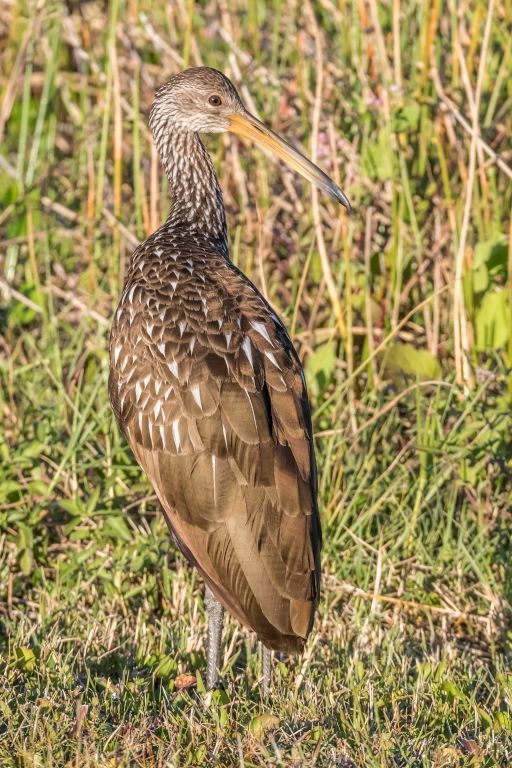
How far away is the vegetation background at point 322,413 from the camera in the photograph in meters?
3.14

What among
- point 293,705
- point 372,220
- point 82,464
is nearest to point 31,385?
point 82,464

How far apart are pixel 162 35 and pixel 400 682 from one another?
3.87 meters

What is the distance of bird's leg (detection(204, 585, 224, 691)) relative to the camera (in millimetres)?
3455

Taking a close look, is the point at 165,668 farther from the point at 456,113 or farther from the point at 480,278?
the point at 456,113

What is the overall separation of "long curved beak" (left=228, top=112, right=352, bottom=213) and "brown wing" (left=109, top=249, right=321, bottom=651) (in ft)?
1.32

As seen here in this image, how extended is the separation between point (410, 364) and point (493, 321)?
0.34m

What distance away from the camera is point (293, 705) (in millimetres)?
3189

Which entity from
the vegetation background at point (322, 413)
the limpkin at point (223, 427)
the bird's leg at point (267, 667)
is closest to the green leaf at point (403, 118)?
the vegetation background at point (322, 413)

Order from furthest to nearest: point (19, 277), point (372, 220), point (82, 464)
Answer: point (19, 277) < point (372, 220) < point (82, 464)

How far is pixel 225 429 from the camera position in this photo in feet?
10.8

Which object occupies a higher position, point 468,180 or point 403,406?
point 468,180

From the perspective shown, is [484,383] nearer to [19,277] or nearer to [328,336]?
[328,336]

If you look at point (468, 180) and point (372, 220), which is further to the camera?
point (372, 220)

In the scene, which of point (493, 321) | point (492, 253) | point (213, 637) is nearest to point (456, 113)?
point (492, 253)
